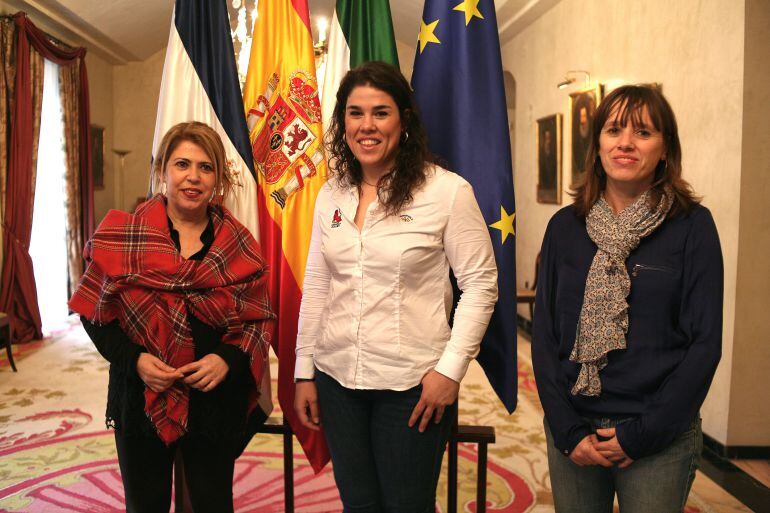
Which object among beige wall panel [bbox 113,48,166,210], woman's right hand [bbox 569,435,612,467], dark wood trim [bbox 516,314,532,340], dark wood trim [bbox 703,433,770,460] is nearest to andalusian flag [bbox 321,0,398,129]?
woman's right hand [bbox 569,435,612,467]

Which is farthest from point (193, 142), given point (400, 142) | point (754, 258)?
point (754, 258)

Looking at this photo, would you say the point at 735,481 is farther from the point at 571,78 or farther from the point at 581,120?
the point at 571,78

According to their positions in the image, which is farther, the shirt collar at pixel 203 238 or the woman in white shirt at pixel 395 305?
the shirt collar at pixel 203 238

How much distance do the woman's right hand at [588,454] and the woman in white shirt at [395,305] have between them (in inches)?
11.8

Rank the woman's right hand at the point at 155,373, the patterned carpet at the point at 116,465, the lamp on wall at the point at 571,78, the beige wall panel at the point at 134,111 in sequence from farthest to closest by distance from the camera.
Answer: the beige wall panel at the point at 134,111 < the lamp on wall at the point at 571,78 < the patterned carpet at the point at 116,465 < the woman's right hand at the point at 155,373

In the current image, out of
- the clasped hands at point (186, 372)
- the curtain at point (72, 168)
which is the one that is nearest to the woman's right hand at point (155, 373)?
the clasped hands at point (186, 372)

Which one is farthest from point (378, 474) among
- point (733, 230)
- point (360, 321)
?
point (733, 230)

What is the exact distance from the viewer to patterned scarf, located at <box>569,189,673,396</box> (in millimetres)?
1331

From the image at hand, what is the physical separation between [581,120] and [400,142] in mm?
4048

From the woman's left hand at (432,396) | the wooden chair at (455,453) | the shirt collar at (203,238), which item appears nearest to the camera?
the woman's left hand at (432,396)

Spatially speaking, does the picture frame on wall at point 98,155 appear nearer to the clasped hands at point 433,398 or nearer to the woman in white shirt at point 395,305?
the woman in white shirt at point 395,305

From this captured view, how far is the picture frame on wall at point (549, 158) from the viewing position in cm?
579

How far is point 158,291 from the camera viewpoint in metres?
1.59

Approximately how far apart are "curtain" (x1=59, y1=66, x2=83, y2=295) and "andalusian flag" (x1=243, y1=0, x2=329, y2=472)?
569 centimetres
